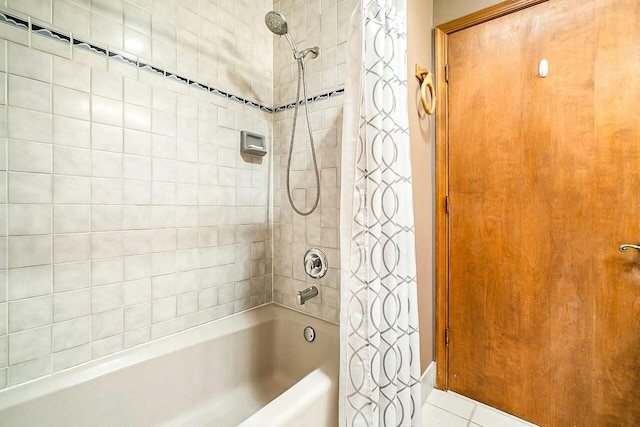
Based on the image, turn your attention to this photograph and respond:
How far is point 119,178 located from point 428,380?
1849 millimetres

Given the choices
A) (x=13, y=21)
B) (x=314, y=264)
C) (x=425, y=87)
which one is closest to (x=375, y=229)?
(x=314, y=264)

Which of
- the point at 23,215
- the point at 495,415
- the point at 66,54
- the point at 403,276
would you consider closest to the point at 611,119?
the point at 403,276

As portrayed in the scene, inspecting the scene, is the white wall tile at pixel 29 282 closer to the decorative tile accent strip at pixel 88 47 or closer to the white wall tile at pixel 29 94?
the white wall tile at pixel 29 94

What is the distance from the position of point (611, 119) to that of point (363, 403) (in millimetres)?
1551

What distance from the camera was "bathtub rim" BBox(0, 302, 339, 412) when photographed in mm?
842

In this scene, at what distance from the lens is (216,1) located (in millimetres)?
1341

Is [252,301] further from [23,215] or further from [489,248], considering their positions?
[489,248]

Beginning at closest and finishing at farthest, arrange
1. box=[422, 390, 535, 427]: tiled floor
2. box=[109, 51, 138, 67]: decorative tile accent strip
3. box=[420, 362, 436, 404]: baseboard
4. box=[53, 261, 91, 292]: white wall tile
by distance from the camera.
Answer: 1. box=[53, 261, 91, 292]: white wall tile
2. box=[109, 51, 138, 67]: decorative tile accent strip
3. box=[422, 390, 535, 427]: tiled floor
4. box=[420, 362, 436, 404]: baseboard

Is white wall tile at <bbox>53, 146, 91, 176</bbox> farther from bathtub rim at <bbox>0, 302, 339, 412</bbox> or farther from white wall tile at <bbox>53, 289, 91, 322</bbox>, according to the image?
bathtub rim at <bbox>0, 302, 339, 412</bbox>

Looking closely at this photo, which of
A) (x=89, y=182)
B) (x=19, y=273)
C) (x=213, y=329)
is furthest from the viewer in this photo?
(x=213, y=329)

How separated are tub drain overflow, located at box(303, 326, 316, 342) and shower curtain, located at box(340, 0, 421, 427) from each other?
45 centimetres

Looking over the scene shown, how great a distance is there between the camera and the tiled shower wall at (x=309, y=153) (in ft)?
4.41

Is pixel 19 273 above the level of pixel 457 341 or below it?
above

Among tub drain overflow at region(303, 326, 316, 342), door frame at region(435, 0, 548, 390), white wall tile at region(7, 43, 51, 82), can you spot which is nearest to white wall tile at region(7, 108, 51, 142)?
white wall tile at region(7, 43, 51, 82)
